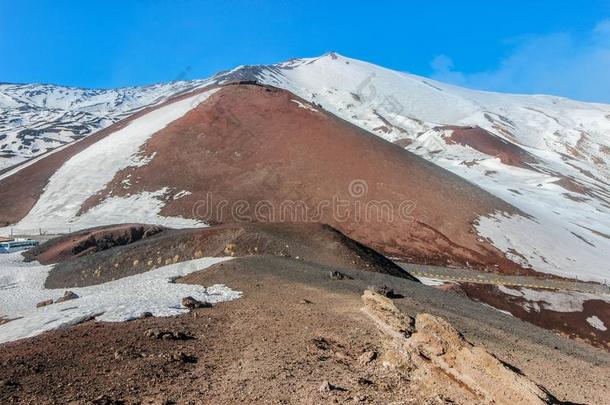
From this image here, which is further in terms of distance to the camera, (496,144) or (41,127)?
(41,127)

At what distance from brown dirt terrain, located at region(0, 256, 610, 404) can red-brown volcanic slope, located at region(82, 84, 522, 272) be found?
26255mm

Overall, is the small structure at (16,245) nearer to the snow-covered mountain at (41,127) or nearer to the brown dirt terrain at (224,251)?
the brown dirt terrain at (224,251)

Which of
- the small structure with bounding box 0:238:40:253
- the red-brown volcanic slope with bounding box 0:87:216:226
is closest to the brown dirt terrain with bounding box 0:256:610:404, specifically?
the small structure with bounding box 0:238:40:253

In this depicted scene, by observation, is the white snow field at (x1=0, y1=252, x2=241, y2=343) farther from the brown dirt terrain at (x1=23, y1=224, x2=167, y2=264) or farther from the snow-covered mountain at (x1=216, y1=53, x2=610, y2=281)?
the snow-covered mountain at (x1=216, y1=53, x2=610, y2=281)

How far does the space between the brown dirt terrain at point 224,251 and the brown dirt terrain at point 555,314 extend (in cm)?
726

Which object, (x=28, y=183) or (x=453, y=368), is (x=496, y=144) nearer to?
(x=28, y=183)

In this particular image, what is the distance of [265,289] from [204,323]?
11.4 feet

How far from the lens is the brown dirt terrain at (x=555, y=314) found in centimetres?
2634

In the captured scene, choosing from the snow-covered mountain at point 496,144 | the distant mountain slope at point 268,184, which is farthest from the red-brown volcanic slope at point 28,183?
the snow-covered mountain at point 496,144

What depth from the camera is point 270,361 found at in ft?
27.5

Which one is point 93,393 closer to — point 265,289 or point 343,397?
point 343,397

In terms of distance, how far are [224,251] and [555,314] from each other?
64.9 feet

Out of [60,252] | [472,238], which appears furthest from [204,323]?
[472,238]

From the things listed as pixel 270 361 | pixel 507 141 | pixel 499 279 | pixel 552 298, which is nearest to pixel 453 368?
pixel 270 361
